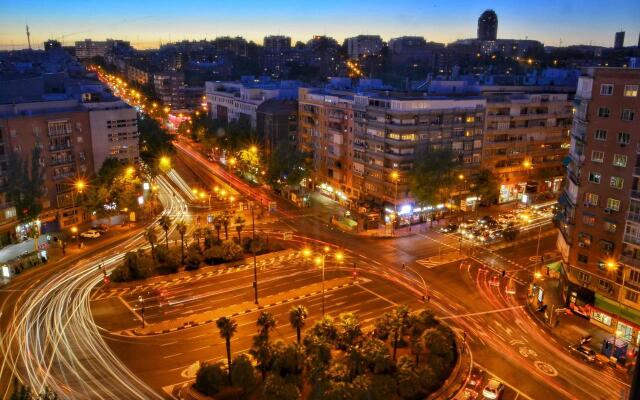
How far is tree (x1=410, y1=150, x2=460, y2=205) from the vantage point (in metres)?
69.9

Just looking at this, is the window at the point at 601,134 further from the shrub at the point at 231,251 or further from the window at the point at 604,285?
the shrub at the point at 231,251

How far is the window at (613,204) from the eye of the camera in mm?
44781

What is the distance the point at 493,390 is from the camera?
115 feet

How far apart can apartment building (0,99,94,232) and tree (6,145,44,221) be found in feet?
7.10

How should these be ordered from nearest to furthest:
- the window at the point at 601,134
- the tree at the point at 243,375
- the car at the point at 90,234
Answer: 1. the tree at the point at 243,375
2. the window at the point at 601,134
3. the car at the point at 90,234

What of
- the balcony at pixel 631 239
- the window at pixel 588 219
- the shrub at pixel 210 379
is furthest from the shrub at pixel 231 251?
the balcony at pixel 631 239

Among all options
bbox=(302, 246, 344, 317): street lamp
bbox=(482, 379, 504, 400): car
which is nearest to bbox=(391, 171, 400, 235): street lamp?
bbox=(302, 246, 344, 317): street lamp

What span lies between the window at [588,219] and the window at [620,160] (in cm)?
512

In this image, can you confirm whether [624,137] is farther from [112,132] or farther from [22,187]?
[112,132]

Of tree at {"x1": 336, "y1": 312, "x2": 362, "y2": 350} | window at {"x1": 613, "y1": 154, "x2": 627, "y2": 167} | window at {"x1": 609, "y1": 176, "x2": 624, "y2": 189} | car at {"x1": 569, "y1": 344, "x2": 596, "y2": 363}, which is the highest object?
window at {"x1": 613, "y1": 154, "x2": 627, "y2": 167}

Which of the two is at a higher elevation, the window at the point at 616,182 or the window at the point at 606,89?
the window at the point at 606,89

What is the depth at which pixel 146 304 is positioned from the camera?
4862 centimetres

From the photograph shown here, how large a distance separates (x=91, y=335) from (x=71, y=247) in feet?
85.1

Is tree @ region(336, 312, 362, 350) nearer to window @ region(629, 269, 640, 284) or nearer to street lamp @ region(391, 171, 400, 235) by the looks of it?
window @ region(629, 269, 640, 284)
